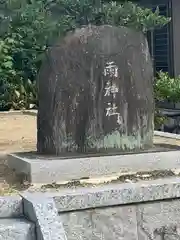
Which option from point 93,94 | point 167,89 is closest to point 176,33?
point 167,89

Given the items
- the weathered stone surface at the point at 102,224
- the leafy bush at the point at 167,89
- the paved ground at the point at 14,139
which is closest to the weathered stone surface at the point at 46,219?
the weathered stone surface at the point at 102,224

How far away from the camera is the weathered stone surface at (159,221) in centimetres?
425

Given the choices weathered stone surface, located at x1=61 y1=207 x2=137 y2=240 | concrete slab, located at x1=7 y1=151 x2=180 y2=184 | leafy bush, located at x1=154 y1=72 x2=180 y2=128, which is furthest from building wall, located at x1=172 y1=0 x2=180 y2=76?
weathered stone surface, located at x1=61 y1=207 x2=137 y2=240

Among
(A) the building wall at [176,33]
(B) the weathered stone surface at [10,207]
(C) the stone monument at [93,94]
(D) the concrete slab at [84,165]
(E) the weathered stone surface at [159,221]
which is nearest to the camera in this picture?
(B) the weathered stone surface at [10,207]

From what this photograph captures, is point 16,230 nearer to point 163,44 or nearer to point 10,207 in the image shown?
point 10,207

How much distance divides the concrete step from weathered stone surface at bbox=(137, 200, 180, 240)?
843mm

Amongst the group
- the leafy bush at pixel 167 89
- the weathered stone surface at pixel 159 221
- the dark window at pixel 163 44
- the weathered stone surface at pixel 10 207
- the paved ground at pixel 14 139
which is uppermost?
the dark window at pixel 163 44

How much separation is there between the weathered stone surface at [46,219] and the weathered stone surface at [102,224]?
15cm

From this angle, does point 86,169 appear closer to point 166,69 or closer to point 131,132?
point 131,132

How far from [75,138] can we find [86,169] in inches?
12.8

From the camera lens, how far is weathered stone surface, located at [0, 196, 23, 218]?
3.97 m

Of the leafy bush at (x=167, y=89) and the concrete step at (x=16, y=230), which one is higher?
the leafy bush at (x=167, y=89)

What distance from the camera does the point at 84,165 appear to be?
14.9 ft

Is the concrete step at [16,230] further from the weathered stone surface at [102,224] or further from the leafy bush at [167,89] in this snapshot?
the leafy bush at [167,89]
